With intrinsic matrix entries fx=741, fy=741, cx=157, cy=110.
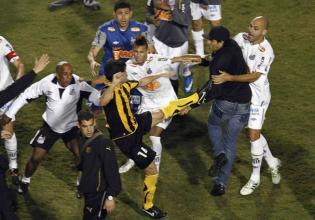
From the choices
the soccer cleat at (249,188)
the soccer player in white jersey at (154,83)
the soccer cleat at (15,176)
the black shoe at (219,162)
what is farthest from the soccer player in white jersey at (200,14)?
the soccer cleat at (15,176)

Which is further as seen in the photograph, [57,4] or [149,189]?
[57,4]

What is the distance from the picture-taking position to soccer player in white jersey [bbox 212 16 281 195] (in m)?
9.44

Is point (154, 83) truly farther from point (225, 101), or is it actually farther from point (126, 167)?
point (126, 167)

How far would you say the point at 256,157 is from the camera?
9758 millimetres

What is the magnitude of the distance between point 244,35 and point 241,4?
596 centimetres

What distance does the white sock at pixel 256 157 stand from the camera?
9695 millimetres

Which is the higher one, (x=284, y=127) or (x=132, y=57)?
(x=132, y=57)

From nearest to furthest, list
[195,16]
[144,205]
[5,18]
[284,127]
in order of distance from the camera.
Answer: [144,205] → [284,127] → [195,16] → [5,18]

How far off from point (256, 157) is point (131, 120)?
1890 millimetres

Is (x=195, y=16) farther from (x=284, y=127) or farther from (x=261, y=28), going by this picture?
(x=261, y=28)

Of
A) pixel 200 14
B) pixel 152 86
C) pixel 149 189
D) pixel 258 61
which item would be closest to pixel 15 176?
pixel 149 189

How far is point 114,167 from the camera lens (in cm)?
760

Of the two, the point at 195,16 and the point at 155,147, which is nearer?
the point at 155,147

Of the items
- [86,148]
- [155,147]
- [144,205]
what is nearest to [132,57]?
[155,147]
